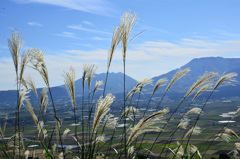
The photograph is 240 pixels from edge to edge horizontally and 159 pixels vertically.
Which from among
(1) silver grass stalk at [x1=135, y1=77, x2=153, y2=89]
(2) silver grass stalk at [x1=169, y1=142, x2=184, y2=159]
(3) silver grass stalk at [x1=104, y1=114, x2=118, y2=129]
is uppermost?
(1) silver grass stalk at [x1=135, y1=77, x2=153, y2=89]

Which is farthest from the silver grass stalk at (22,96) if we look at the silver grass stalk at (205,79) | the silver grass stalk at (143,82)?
the silver grass stalk at (205,79)

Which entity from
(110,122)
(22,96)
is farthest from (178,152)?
(22,96)

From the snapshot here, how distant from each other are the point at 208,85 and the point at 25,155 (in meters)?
2.80

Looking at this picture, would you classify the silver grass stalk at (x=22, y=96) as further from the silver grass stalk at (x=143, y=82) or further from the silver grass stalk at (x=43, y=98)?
the silver grass stalk at (x=143, y=82)

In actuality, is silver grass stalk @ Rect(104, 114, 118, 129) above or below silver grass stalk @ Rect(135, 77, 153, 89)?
below

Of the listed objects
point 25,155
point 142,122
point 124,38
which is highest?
point 124,38

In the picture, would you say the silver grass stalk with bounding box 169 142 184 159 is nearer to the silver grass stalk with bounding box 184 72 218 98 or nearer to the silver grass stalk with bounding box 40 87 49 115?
the silver grass stalk with bounding box 184 72 218 98

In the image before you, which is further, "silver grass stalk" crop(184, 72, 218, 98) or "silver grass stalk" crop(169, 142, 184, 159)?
"silver grass stalk" crop(184, 72, 218, 98)

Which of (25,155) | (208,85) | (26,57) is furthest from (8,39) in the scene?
(208,85)

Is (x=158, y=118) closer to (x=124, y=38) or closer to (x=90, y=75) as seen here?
(x=124, y=38)

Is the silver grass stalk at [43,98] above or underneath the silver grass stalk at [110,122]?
above

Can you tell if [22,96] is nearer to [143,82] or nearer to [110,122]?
[110,122]

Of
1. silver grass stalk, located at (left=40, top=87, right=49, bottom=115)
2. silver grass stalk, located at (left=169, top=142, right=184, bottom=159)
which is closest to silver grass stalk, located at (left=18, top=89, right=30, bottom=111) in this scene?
silver grass stalk, located at (left=40, top=87, right=49, bottom=115)

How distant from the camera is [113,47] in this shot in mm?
2727
